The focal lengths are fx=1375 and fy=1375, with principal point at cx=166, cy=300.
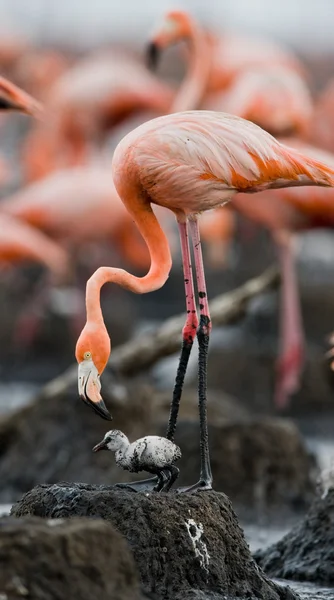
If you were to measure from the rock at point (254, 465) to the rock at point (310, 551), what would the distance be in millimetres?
2027

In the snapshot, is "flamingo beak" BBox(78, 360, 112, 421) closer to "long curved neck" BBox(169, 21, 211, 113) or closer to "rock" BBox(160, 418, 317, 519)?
"rock" BBox(160, 418, 317, 519)

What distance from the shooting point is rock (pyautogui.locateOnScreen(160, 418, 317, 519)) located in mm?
9211

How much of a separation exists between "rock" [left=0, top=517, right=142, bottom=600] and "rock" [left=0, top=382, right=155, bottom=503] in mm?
4988

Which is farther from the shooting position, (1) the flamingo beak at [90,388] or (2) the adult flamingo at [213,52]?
(2) the adult flamingo at [213,52]

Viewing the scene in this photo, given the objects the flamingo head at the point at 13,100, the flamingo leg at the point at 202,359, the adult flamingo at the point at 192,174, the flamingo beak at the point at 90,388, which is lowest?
the flamingo beak at the point at 90,388

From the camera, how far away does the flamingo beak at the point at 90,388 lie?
550 cm

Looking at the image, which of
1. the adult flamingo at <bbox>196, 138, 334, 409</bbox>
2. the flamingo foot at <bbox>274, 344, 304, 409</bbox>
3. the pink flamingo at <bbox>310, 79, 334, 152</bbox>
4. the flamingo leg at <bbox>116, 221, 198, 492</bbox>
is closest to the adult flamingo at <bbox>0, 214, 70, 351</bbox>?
the adult flamingo at <bbox>196, 138, 334, 409</bbox>

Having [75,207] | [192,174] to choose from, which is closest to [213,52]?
[75,207]

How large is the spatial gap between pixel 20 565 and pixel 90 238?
393 inches

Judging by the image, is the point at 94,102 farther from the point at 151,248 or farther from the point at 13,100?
the point at 151,248

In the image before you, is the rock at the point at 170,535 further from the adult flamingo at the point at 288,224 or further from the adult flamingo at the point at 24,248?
the adult flamingo at the point at 24,248

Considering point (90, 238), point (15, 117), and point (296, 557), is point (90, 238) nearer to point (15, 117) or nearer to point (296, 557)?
point (296, 557)

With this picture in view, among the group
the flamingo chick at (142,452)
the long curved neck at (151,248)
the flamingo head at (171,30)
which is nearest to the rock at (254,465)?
the long curved neck at (151,248)

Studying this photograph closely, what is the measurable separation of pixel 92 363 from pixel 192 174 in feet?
3.83
